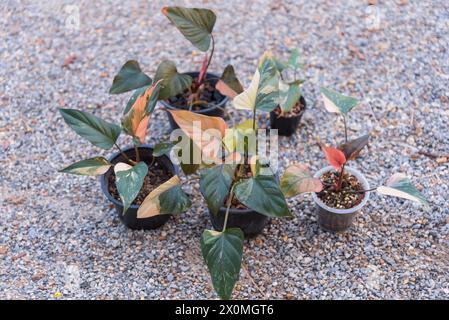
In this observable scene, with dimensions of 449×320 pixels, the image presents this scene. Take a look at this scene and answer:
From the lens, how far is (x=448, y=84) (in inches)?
111

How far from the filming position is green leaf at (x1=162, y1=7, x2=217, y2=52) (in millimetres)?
2244

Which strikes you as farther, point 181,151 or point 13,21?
point 13,21

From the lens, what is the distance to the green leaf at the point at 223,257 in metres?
1.78

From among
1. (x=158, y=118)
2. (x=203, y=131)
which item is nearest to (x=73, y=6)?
(x=158, y=118)

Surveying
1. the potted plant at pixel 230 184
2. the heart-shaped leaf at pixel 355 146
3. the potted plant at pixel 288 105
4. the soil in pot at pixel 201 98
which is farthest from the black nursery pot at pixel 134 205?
the heart-shaped leaf at pixel 355 146

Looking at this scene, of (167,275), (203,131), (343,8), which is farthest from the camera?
(343,8)

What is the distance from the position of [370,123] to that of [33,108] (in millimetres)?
1616

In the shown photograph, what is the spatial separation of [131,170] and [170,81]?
567mm

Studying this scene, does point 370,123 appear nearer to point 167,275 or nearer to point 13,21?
point 167,275

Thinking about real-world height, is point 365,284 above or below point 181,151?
below

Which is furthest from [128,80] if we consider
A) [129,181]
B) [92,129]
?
[129,181]

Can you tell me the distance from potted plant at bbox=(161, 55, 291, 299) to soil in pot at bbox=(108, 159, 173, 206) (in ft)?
0.89

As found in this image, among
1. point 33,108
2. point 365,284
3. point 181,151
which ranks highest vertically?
point 181,151

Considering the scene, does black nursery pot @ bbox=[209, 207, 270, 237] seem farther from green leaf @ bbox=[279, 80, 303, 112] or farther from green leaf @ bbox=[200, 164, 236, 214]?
green leaf @ bbox=[279, 80, 303, 112]
